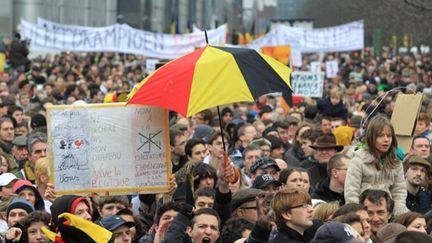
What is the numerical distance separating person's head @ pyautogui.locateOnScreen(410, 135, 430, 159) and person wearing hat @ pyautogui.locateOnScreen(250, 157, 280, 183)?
156cm

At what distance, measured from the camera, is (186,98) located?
32.8 feet

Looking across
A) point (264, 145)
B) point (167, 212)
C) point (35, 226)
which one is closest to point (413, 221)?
point (167, 212)

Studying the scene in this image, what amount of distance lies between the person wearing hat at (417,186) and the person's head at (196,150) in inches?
87.5

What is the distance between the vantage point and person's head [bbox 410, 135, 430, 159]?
13.0 metres

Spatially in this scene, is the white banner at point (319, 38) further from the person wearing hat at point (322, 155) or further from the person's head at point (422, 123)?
the person wearing hat at point (322, 155)

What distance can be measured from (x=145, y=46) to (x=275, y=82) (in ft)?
75.8

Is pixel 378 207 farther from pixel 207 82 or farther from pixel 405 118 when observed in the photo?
pixel 405 118

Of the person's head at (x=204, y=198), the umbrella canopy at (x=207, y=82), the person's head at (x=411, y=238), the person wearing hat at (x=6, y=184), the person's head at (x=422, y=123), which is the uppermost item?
the umbrella canopy at (x=207, y=82)

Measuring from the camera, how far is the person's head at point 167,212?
9.95 m

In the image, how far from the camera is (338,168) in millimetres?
11641

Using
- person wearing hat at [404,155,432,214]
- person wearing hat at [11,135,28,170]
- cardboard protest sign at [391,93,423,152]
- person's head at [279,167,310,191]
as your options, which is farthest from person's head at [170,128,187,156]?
person wearing hat at [404,155,432,214]

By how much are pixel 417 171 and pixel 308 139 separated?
2.55 m

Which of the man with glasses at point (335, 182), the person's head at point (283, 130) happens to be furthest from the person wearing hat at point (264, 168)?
the person's head at point (283, 130)

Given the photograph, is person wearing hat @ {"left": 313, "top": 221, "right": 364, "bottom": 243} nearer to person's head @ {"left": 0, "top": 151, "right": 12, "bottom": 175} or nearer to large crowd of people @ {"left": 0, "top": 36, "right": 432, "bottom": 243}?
large crowd of people @ {"left": 0, "top": 36, "right": 432, "bottom": 243}
